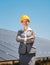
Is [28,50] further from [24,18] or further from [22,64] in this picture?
[24,18]

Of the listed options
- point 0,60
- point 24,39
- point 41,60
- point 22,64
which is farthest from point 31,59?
point 41,60

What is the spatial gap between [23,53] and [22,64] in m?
0.36

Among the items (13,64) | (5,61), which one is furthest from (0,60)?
(13,64)

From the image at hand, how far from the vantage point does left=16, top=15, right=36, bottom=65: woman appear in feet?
15.6

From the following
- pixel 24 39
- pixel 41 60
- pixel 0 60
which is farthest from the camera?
pixel 41 60

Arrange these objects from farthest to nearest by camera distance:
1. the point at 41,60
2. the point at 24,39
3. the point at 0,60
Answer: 1. the point at 41,60
2. the point at 0,60
3. the point at 24,39

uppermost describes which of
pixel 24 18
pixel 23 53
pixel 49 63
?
pixel 24 18

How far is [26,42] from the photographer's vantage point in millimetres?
4750

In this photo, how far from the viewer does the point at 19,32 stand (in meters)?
4.89

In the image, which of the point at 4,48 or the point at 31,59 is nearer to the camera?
the point at 31,59

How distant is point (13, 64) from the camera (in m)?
5.66

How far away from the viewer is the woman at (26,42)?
475 centimetres

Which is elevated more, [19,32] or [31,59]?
[19,32]

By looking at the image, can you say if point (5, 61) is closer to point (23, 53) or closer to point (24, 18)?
point (23, 53)
